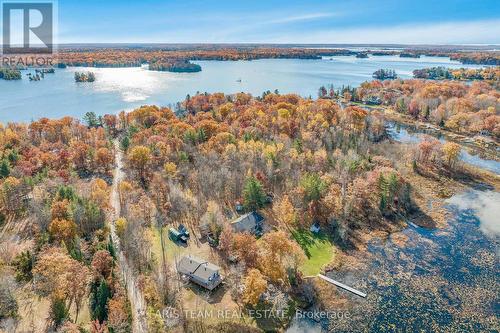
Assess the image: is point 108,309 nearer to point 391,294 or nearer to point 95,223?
point 95,223

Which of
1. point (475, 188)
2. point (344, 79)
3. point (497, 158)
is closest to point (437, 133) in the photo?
point (497, 158)

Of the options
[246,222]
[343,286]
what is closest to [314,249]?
[343,286]

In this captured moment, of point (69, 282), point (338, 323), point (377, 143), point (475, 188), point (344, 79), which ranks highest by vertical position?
point (344, 79)

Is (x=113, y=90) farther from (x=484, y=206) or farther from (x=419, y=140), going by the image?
(x=484, y=206)

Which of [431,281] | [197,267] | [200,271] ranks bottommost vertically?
[431,281]

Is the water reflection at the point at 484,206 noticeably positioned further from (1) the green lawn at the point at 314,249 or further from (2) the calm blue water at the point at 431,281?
(1) the green lawn at the point at 314,249

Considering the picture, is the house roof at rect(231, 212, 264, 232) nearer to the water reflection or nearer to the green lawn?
the green lawn

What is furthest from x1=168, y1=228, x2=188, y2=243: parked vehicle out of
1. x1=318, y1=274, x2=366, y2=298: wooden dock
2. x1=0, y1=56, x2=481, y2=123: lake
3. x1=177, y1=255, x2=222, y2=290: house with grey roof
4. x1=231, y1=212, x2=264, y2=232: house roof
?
x1=0, y1=56, x2=481, y2=123: lake
